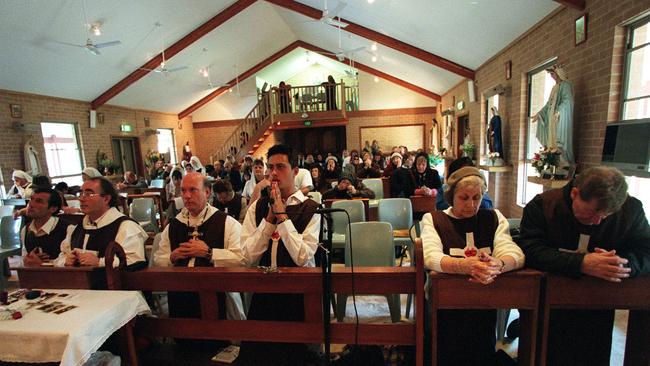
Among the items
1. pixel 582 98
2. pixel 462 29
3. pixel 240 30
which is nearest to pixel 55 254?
pixel 582 98

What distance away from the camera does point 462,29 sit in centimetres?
559

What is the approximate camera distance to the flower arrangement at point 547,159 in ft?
12.0

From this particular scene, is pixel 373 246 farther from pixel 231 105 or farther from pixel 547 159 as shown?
pixel 231 105

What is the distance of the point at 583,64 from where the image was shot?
11.5 feet

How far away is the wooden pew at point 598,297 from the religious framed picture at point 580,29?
3200 mm

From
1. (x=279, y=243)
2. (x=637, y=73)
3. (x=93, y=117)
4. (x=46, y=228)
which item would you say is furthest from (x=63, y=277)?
(x=93, y=117)

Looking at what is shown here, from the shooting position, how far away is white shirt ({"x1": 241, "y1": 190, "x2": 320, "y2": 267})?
1704 mm

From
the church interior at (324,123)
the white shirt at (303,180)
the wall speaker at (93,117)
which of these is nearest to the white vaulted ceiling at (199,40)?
the church interior at (324,123)

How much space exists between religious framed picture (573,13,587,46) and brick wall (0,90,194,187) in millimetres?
9831

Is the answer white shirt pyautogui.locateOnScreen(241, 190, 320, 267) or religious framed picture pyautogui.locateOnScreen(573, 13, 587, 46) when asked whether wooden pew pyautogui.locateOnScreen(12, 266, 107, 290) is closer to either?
white shirt pyautogui.locateOnScreen(241, 190, 320, 267)

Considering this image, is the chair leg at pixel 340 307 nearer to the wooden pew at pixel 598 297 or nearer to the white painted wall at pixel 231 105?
the wooden pew at pixel 598 297

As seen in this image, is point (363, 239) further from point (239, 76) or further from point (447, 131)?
point (239, 76)

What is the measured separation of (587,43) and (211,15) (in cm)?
782

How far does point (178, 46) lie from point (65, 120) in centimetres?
336
